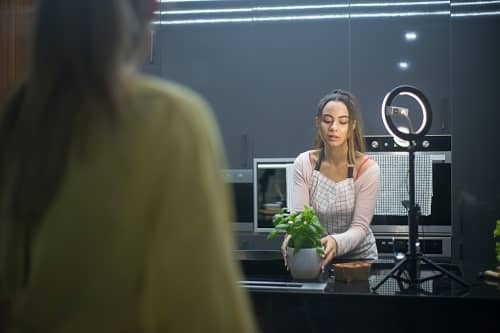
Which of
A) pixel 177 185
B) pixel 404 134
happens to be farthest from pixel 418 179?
pixel 177 185

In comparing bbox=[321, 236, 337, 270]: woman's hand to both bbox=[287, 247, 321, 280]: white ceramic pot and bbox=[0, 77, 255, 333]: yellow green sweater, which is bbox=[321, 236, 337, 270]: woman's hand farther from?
bbox=[0, 77, 255, 333]: yellow green sweater

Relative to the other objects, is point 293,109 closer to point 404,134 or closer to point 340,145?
point 340,145

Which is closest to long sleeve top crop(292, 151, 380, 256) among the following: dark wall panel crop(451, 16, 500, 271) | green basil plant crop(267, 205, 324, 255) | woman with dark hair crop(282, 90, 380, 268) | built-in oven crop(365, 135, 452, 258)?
woman with dark hair crop(282, 90, 380, 268)

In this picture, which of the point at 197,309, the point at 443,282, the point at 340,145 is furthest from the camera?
the point at 340,145

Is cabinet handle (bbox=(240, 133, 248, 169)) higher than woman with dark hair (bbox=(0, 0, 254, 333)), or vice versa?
cabinet handle (bbox=(240, 133, 248, 169))

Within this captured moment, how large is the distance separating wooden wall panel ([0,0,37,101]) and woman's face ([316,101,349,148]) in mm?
1635

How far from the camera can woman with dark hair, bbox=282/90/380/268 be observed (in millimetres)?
3033

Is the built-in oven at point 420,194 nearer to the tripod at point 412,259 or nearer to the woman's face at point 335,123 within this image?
the woman's face at point 335,123

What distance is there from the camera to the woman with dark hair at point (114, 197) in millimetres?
751

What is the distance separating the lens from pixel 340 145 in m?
3.11

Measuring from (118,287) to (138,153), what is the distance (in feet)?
0.52

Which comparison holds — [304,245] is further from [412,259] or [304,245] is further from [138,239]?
[138,239]

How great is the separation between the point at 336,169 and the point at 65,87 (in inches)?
95.6

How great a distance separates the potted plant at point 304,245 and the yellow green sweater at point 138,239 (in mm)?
1489
